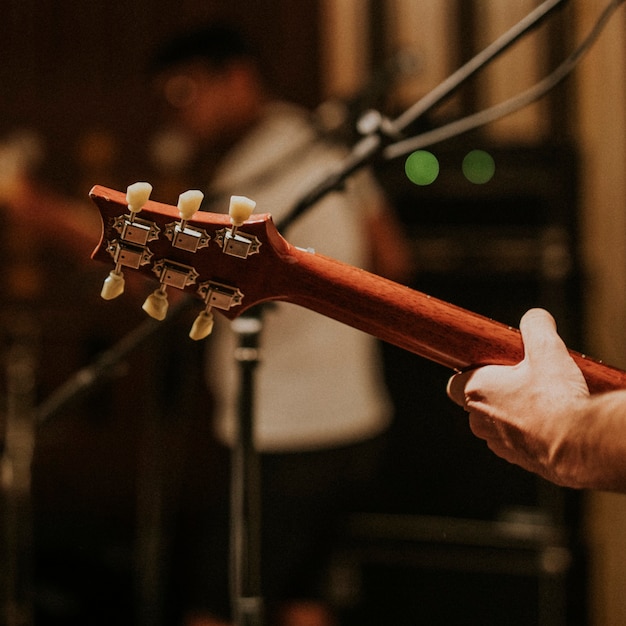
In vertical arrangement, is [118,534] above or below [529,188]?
below

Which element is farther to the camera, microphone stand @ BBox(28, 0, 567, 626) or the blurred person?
the blurred person

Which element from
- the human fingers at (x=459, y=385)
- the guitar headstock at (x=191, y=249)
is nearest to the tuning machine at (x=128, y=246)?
the guitar headstock at (x=191, y=249)

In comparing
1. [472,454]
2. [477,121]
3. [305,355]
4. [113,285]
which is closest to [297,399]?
[305,355]

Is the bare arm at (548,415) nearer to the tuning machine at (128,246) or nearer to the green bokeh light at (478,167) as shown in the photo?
the tuning machine at (128,246)

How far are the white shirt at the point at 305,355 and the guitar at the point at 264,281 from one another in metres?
0.71

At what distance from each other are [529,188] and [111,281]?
1.69 m

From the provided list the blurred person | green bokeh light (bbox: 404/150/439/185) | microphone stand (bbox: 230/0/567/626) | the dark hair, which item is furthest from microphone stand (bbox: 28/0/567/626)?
green bokeh light (bbox: 404/150/439/185)

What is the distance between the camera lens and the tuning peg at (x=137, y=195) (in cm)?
85

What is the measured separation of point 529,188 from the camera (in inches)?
92.5

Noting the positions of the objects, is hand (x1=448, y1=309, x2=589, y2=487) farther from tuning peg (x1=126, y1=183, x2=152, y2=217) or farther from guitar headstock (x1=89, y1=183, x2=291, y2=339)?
tuning peg (x1=126, y1=183, x2=152, y2=217)

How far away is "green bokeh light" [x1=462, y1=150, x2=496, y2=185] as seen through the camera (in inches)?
93.0

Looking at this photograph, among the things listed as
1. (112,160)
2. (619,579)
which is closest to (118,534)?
(112,160)

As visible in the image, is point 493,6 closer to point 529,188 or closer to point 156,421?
point 529,188

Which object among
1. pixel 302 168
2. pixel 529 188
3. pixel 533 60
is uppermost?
pixel 533 60
